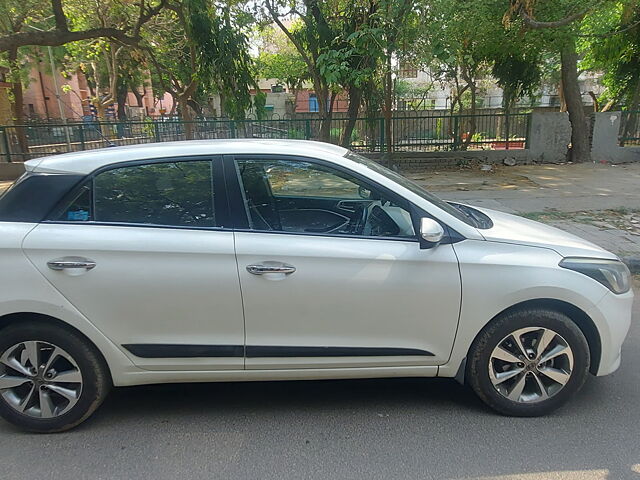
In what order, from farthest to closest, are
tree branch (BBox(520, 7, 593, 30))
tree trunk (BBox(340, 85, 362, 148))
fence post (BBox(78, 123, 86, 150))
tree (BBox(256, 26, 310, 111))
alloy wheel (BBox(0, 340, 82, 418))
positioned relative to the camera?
tree (BBox(256, 26, 310, 111)) → fence post (BBox(78, 123, 86, 150)) → tree trunk (BBox(340, 85, 362, 148)) → tree branch (BBox(520, 7, 593, 30)) → alloy wheel (BBox(0, 340, 82, 418))

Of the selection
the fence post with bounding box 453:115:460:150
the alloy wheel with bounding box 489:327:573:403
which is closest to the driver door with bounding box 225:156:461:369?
the alloy wheel with bounding box 489:327:573:403

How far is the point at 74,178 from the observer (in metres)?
2.63

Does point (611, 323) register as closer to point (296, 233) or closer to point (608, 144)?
point (296, 233)

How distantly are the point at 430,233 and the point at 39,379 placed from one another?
2.40m

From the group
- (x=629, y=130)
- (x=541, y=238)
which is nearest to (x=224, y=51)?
(x=541, y=238)

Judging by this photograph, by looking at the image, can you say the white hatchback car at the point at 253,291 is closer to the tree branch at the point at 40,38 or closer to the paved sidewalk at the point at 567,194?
the paved sidewalk at the point at 567,194

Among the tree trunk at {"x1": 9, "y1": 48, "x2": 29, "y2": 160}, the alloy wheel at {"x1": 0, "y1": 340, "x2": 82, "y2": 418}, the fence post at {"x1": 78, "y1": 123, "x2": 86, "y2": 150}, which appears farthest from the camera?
the tree trunk at {"x1": 9, "y1": 48, "x2": 29, "y2": 160}

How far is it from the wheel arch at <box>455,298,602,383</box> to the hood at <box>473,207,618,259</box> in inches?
12.2

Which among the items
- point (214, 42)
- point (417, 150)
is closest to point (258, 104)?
point (214, 42)

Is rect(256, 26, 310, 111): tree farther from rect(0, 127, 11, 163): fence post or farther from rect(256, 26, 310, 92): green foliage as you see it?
rect(0, 127, 11, 163): fence post

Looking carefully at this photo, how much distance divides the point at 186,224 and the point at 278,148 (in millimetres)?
725

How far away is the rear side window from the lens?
2615mm

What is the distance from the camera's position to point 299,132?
13406 millimetres

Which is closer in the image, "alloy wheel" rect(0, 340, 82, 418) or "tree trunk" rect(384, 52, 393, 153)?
"alloy wheel" rect(0, 340, 82, 418)
